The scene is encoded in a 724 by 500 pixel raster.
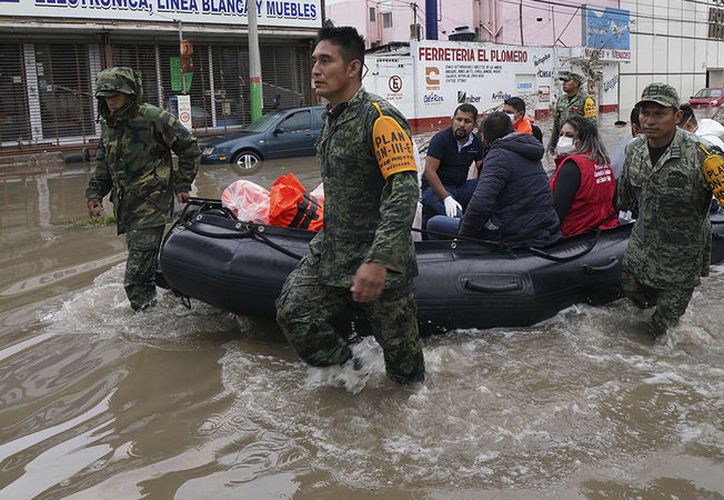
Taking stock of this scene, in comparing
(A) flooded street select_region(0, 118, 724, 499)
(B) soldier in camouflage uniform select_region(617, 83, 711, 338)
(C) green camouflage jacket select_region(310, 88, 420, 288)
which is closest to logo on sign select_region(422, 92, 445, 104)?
(A) flooded street select_region(0, 118, 724, 499)

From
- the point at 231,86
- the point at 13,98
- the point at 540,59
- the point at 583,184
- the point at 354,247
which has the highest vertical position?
the point at 540,59

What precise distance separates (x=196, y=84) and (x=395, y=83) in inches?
269

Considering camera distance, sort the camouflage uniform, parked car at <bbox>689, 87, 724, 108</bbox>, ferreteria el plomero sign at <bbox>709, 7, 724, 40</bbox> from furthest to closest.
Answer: ferreteria el plomero sign at <bbox>709, 7, 724, 40</bbox>
parked car at <bbox>689, 87, 724, 108</bbox>
the camouflage uniform

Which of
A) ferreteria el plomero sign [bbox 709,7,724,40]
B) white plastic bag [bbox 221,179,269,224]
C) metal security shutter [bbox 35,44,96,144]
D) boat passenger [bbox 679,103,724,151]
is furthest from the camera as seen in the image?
ferreteria el plomero sign [bbox 709,7,724,40]

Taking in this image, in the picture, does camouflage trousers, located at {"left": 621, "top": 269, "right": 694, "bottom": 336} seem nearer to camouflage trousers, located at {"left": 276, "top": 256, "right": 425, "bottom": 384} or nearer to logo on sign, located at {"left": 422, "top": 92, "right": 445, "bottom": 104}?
Result: camouflage trousers, located at {"left": 276, "top": 256, "right": 425, "bottom": 384}

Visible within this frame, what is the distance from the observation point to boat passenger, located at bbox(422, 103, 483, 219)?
580 centimetres

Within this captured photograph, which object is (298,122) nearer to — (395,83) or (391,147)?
(395,83)

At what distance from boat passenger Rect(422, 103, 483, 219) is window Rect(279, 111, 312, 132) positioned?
9320 mm

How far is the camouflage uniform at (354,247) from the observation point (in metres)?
2.98

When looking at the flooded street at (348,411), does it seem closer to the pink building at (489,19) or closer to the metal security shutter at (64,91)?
the metal security shutter at (64,91)

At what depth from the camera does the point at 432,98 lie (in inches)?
963

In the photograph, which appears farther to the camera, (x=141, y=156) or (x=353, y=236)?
(x=141, y=156)

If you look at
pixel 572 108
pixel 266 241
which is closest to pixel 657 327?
pixel 266 241

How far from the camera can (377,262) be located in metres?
2.88
